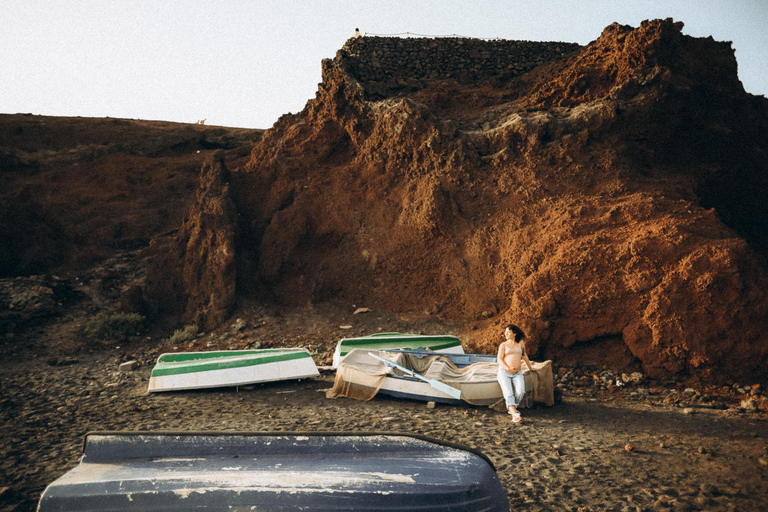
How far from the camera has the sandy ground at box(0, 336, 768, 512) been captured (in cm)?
394

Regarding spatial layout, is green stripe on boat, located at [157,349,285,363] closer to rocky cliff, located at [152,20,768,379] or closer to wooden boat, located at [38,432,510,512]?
rocky cliff, located at [152,20,768,379]

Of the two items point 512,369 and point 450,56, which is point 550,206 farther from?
point 450,56

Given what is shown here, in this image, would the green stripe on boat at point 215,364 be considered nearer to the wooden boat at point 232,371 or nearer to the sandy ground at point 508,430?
the wooden boat at point 232,371

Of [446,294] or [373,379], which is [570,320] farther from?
[373,379]

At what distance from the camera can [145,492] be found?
8.04 ft

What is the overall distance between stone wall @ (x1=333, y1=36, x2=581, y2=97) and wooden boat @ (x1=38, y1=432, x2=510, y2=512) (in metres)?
12.9

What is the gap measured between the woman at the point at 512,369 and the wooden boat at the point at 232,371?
124 inches

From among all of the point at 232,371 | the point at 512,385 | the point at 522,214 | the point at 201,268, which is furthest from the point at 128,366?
the point at 522,214

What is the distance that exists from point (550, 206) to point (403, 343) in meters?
4.22

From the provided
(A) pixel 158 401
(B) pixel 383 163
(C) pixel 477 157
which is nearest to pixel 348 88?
(B) pixel 383 163

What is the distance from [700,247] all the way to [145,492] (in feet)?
26.6

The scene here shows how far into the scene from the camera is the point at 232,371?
24.8 ft

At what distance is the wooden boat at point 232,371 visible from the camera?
24.3 ft

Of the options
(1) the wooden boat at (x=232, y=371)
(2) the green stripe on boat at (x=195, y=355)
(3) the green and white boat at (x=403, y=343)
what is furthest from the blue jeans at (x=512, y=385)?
(2) the green stripe on boat at (x=195, y=355)
